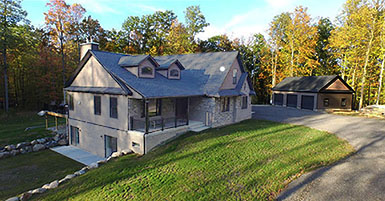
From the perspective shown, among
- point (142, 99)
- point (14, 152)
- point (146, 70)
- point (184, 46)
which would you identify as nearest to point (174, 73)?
point (146, 70)

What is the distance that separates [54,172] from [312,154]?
13.9m

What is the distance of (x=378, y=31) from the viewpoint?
2511 centimetres

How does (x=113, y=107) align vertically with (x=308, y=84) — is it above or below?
below

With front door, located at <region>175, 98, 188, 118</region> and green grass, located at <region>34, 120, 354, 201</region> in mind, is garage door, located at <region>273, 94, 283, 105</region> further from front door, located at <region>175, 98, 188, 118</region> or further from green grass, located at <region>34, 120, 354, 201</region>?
front door, located at <region>175, 98, 188, 118</region>

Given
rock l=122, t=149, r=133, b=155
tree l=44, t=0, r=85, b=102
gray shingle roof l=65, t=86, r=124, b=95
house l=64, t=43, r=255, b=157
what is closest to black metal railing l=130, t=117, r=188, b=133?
house l=64, t=43, r=255, b=157

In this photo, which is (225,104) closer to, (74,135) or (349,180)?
(349,180)

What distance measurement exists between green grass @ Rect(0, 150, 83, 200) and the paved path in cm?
39

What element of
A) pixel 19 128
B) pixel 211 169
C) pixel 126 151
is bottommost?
pixel 19 128

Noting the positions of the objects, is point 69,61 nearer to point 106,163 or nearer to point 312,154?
point 106,163

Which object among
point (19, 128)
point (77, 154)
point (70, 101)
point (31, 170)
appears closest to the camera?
point (31, 170)

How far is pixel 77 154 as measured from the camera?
51.0ft

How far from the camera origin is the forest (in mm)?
25938

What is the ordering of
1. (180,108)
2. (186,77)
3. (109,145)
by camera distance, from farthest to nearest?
(186,77) < (180,108) < (109,145)

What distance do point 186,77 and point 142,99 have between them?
21.3ft
